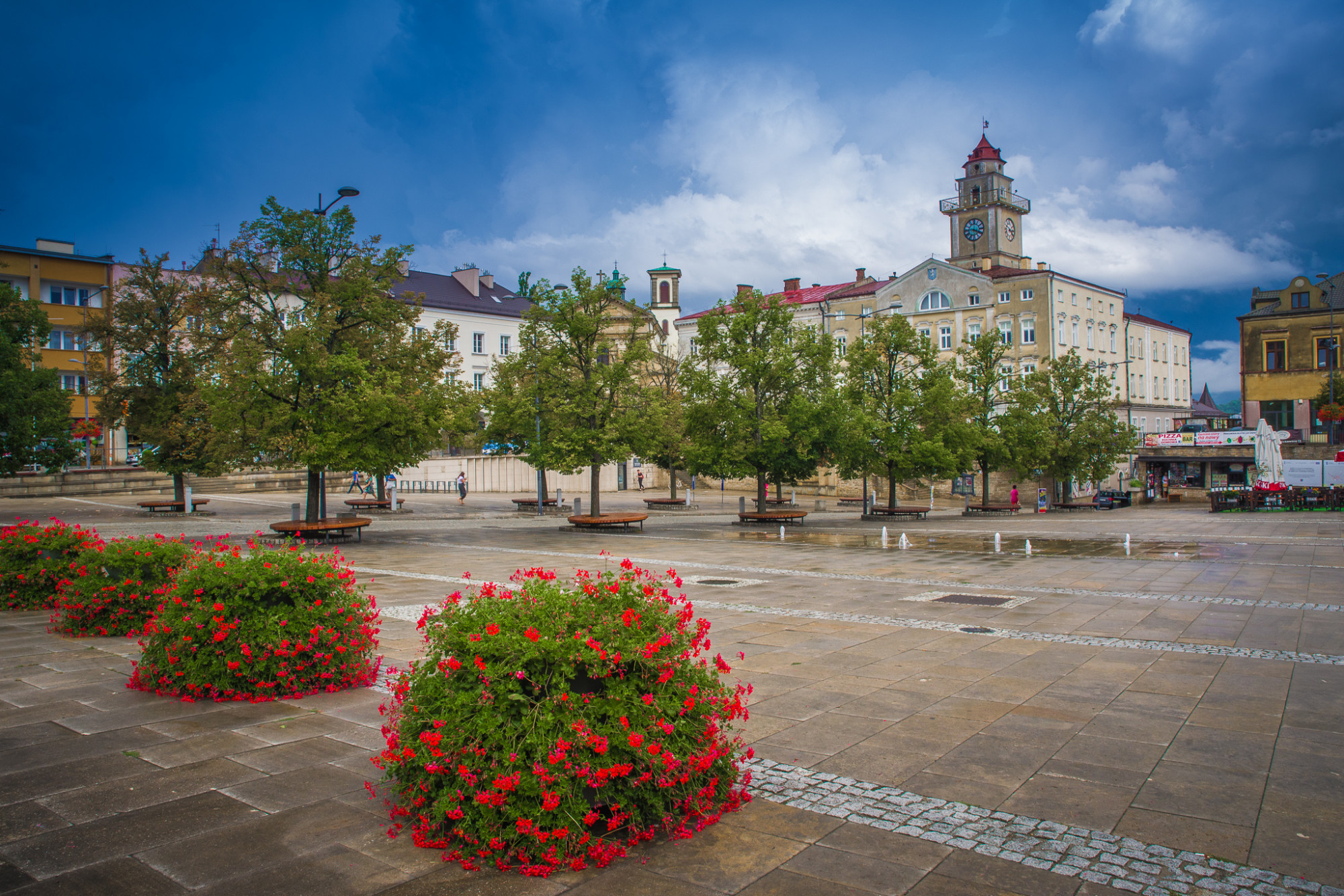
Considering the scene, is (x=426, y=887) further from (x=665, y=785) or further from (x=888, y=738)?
(x=888, y=738)

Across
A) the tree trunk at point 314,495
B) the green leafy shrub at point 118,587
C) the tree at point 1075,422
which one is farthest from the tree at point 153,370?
the tree at point 1075,422

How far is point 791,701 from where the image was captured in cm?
707

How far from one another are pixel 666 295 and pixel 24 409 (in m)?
57.1

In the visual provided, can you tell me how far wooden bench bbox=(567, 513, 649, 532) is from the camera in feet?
Answer: 89.1

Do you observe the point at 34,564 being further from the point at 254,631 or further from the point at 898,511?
the point at 898,511

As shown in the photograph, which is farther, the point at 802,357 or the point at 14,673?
the point at 802,357

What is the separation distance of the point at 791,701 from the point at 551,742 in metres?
3.55

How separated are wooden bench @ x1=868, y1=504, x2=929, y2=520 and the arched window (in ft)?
112

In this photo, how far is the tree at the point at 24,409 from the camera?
24422 millimetres

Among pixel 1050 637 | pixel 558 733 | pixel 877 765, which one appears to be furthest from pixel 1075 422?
pixel 558 733

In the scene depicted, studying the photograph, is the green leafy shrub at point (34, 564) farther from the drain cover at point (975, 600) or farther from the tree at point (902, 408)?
the tree at point (902, 408)

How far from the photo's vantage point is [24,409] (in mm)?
24781

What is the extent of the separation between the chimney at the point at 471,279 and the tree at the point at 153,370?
40012 millimetres

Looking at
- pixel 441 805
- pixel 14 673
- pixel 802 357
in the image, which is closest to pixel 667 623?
pixel 441 805
